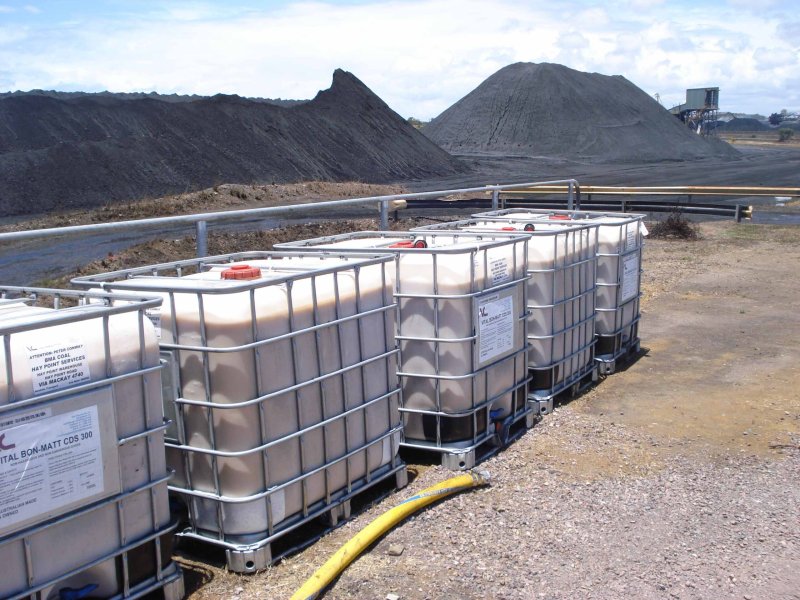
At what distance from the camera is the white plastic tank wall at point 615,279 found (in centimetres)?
854

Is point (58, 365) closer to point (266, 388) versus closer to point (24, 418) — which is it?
point (24, 418)

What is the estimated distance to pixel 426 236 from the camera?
7.43 metres

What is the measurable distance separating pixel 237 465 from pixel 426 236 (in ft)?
12.0

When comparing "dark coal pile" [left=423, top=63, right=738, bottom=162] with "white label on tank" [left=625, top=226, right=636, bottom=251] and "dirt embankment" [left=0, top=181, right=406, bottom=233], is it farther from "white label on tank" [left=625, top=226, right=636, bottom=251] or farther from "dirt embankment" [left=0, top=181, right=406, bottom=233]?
"white label on tank" [left=625, top=226, right=636, bottom=251]

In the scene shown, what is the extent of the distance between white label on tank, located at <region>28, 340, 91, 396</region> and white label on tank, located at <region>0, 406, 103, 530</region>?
13cm

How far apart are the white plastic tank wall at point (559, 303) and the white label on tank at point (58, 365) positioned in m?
4.00

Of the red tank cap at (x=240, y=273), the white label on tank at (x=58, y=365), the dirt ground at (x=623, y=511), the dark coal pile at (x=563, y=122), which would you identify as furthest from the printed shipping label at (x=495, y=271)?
the dark coal pile at (x=563, y=122)

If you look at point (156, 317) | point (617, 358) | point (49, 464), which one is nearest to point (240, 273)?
point (156, 317)

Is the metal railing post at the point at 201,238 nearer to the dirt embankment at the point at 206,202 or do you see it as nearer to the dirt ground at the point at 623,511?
the dirt ground at the point at 623,511

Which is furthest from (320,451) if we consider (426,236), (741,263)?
(741,263)

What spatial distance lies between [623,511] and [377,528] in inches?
64.4

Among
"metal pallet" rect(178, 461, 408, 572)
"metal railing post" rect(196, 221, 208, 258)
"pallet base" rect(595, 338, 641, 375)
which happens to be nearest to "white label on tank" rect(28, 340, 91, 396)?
"metal pallet" rect(178, 461, 408, 572)

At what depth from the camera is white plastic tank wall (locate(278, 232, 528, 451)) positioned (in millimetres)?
5664

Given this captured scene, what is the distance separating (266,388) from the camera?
4.30m
